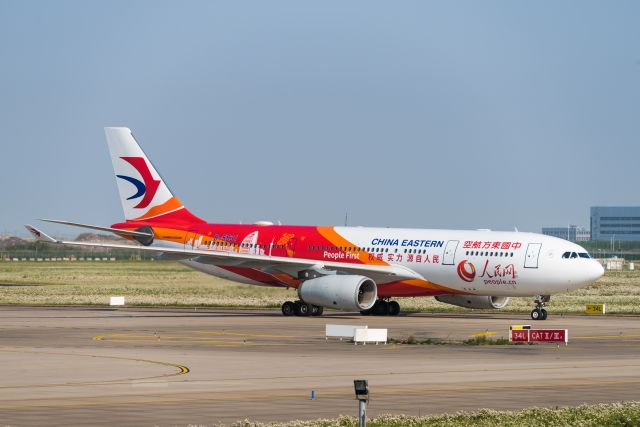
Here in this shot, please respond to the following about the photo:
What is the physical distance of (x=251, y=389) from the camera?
29.1m

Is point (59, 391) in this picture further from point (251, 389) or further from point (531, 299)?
point (531, 299)

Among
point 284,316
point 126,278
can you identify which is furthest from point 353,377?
point 126,278

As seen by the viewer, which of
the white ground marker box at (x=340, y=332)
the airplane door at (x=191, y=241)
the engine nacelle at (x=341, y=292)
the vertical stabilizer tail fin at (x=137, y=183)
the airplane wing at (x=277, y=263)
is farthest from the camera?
the vertical stabilizer tail fin at (x=137, y=183)

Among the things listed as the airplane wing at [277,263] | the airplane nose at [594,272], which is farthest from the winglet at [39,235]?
the airplane nose at [594,272]

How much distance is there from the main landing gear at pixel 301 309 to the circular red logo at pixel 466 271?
288 inches

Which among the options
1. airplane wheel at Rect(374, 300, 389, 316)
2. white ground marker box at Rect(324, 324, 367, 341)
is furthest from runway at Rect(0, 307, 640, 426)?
airplane wheel at Rect(374, 300, 389, 316)

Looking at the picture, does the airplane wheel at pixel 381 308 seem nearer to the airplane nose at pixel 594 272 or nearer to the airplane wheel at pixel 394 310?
the airplane wheel at pixel 394 310

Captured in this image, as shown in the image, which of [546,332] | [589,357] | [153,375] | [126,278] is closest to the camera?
[153,375]

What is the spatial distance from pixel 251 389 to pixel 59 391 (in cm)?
424

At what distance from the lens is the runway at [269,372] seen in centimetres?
2556

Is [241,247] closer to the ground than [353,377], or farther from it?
farther from it

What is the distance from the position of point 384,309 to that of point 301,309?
4.65 meters

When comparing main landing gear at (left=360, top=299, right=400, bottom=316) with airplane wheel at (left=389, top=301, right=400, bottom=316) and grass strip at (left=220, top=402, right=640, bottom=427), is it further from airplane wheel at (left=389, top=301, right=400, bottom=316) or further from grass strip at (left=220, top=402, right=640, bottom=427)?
grass strip at (left=220, top=402, right=640, bottom=427)

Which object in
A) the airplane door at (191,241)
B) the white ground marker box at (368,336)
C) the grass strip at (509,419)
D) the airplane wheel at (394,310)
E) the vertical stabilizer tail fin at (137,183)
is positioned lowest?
the grass strip at (509,419)
